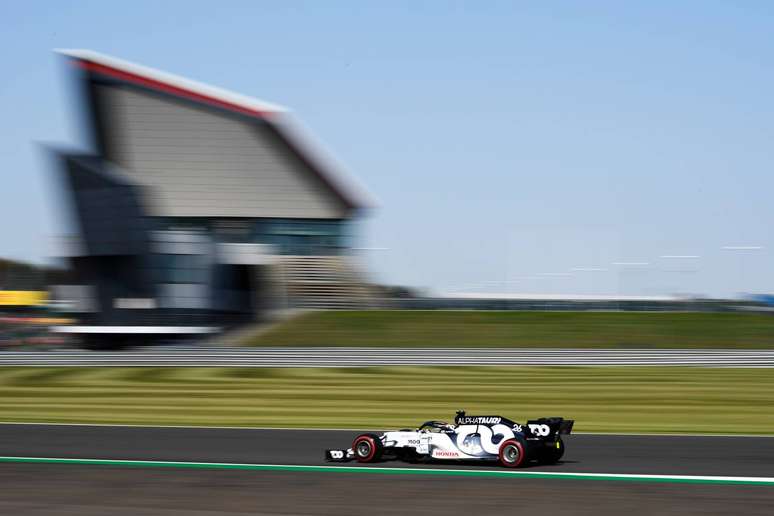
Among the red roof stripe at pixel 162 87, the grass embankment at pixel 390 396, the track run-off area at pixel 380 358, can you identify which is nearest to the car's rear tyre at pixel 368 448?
the grass embankment at pixel 390 396

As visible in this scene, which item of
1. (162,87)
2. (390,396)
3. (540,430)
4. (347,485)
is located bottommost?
(347,485)

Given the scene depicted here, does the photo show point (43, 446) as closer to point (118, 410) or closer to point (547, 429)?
point (118, 410)

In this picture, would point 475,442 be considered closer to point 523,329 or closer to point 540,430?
point 540,430

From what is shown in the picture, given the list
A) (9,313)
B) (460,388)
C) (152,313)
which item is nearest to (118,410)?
(460,388)

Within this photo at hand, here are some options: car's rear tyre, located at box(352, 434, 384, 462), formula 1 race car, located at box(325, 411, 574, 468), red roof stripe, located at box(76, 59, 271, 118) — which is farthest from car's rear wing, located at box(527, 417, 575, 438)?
red roof stripe, located at box(76, 59, 271, 118)

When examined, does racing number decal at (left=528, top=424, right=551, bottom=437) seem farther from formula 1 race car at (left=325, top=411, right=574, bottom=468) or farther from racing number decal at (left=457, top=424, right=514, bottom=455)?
racing number decal at (left=457, top=424, right=514, bottom=455)

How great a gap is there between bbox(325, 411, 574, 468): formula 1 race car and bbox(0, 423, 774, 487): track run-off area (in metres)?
0.13

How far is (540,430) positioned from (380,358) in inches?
794

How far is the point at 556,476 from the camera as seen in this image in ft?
33.1

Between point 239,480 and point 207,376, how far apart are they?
15580 mm

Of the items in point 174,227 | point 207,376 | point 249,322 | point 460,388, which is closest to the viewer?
point 460,388

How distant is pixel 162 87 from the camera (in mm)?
55281

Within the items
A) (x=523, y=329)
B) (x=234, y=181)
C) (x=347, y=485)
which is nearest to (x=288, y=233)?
(x=234, y=181)

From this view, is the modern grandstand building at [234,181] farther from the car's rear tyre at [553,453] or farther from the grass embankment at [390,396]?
the car's rear tyre at [553,453]
